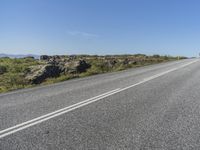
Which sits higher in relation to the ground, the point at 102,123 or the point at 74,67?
the point at 102,123

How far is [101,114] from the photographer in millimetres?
6914

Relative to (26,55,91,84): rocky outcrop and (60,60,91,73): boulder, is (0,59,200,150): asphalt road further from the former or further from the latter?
(60,60,91,73): boulder

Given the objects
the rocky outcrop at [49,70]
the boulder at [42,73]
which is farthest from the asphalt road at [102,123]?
the rocky outcrop at [49,70]

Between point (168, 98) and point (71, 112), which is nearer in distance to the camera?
point (71, 112)

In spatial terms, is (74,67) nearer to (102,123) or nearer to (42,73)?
(42,73)

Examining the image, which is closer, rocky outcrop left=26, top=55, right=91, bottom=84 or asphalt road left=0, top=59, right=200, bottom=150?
asphalt road left=0, top=59, right=200, bottom=150

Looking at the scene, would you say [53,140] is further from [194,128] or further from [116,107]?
[116,107]

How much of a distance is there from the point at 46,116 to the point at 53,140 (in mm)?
1970

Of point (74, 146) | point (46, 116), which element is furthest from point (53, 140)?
point (46, 116)

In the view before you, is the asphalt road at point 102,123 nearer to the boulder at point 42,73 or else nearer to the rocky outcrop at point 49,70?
the boulder at point 42,73

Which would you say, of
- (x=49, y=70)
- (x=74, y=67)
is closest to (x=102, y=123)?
(x=49, y=70)

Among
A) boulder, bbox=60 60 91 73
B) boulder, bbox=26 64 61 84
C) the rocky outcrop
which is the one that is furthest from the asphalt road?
boulder, bbox=60 60 91 73

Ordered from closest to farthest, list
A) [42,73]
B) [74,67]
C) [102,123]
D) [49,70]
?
1. [102,123]
2. [42,73]
3. [49,70]
4. [74,67]

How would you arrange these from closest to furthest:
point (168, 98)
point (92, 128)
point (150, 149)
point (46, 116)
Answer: point (150, 149) < point (92, 128) < point (46, 116) < point (168, 98)
